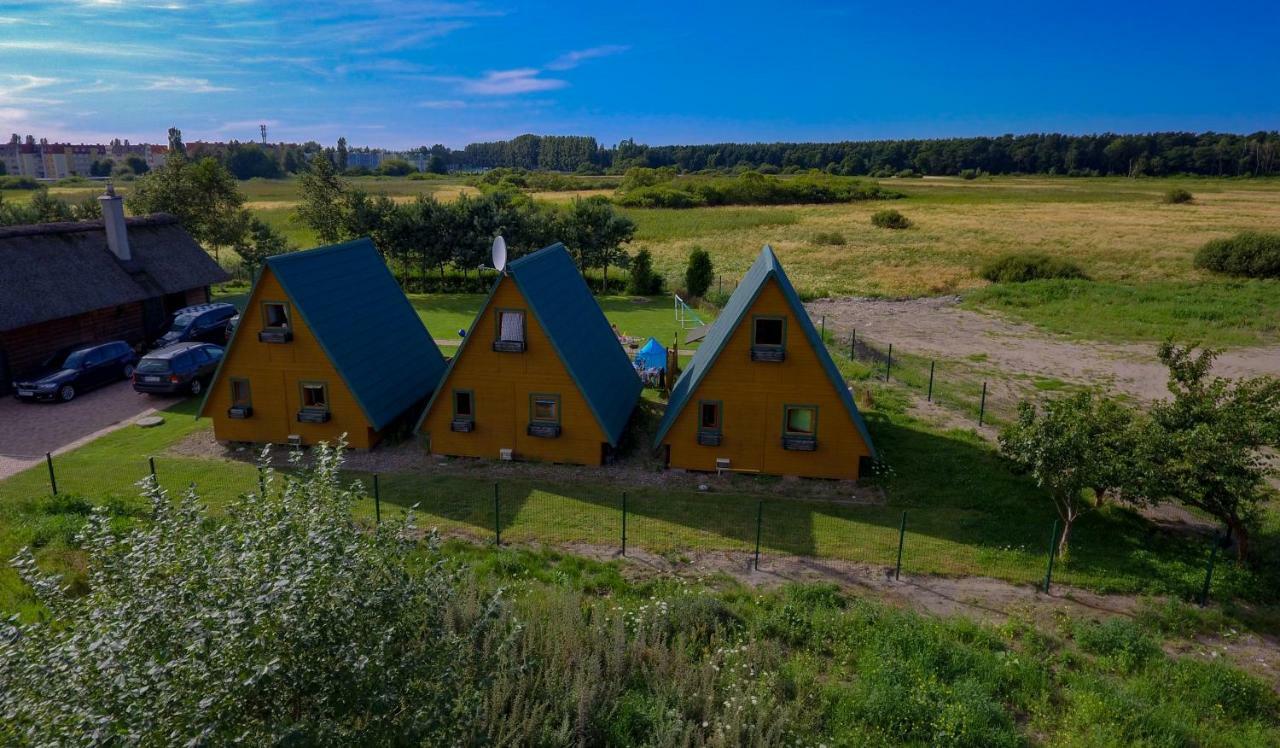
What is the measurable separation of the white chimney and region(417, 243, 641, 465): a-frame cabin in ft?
66.6

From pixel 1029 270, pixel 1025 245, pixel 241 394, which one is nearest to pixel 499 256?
pixel 241 394

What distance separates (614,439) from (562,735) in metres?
11.2

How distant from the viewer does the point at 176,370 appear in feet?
84.0

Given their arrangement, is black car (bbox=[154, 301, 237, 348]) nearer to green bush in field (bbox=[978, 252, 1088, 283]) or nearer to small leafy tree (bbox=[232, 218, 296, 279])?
small leafy tree (bbox=[232, 218, 296, 279])

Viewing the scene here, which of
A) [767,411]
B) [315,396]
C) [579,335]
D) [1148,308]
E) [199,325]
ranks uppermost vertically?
[579,335]

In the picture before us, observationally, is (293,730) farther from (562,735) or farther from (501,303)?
(501,303)

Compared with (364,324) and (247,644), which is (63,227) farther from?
(247,644)

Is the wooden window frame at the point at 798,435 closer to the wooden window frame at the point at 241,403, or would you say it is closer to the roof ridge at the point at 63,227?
the wooden window frame at the point at 241,403

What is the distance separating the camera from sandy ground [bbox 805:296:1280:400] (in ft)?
105

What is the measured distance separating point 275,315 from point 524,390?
7.29m

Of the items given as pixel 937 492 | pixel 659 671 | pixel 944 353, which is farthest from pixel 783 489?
pixel 944 353

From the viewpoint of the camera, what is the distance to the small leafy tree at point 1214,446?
14430 millimetres

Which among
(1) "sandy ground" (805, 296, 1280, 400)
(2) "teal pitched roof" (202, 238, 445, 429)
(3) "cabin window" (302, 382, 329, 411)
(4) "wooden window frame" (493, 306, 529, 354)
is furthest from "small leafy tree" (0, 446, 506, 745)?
(1) "sandy ground" (805, 296, 1280, 400)

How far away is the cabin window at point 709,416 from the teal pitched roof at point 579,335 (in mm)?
2390
